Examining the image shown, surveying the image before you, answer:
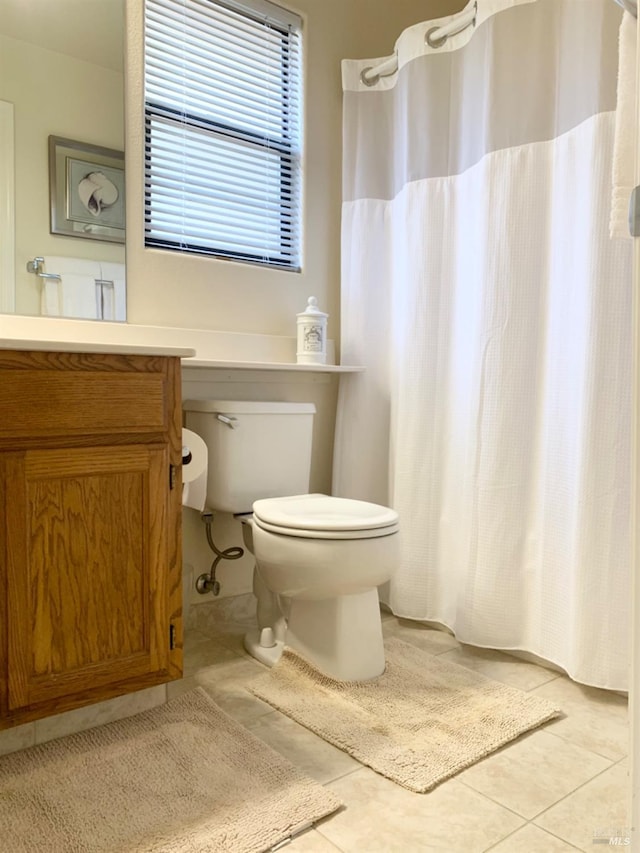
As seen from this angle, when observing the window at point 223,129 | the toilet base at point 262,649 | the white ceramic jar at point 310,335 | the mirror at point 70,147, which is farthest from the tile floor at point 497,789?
the window at point 223,129

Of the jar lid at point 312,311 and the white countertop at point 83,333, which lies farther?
the jar lid at point 312,311

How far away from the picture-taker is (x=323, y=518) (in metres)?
1.71

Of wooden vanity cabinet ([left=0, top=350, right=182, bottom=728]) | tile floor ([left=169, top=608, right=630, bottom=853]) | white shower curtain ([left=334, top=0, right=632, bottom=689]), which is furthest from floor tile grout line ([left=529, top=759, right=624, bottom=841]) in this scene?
wooden vanity cabinet ([left=0, top=350, right=182, bottom=728])

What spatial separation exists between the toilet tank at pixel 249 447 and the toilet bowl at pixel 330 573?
156mm

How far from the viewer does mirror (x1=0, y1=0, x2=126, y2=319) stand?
170 centimetres

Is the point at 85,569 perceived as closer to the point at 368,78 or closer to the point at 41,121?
the point at 41,121

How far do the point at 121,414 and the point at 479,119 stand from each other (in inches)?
52.9

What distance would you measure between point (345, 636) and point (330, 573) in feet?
0.68

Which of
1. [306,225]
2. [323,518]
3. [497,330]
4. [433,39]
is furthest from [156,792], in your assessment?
[433,39]

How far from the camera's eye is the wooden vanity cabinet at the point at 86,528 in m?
1.24

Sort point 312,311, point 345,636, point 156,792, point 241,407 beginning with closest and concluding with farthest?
point 156,792, point 345,636, point 241,407, point 312,311

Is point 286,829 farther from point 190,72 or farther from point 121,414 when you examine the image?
point 190,72

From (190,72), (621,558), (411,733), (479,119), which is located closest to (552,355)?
(621,558)

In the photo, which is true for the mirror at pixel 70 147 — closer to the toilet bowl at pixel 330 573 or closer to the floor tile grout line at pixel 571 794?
the toilet bowl at pixel 330 573
